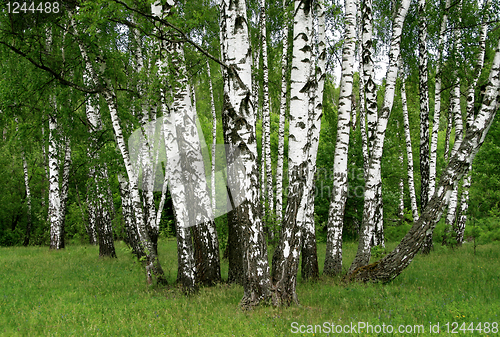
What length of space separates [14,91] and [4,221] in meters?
21.2

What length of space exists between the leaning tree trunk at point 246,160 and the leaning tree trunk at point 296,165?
1.06ft

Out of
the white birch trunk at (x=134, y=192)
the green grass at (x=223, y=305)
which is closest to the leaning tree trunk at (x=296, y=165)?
the green grass at (x=223, y=305)

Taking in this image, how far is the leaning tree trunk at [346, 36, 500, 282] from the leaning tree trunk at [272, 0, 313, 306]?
2661 millimetres

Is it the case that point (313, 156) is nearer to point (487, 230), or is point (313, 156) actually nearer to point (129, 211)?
point (129, 211)

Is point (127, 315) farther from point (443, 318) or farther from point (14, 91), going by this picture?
point (14, 91)

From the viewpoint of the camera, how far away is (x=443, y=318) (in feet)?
17.2

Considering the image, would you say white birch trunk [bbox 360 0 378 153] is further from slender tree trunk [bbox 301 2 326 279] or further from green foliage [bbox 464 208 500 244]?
green foliage [bbox 464 208 500 244]

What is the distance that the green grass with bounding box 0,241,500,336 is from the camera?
5.21 m

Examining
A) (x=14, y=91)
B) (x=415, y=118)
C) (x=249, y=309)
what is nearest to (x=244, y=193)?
(x=249, y=309)

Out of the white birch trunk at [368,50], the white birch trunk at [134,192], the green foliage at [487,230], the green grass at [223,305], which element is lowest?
the green grass at [223,305]

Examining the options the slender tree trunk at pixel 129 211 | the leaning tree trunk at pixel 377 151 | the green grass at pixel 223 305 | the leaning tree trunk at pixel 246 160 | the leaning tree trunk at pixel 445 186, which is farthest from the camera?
the slender tree trunk at pixel 129 211

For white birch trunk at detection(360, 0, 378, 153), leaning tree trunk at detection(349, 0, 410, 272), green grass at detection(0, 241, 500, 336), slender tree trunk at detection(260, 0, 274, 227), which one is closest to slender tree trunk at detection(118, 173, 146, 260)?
green grass at detection(0, 241, 500, 336)

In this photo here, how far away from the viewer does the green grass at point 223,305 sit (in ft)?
17.1

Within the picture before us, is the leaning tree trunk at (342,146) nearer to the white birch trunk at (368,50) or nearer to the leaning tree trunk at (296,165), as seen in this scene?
the white birch trunk at (368,50)
